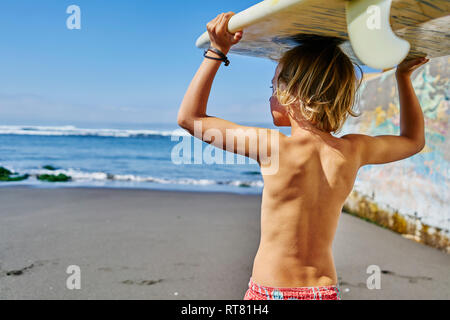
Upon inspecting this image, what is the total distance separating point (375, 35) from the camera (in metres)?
1.04

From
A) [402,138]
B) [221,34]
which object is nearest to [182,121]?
[221,34]

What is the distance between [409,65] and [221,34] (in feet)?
2.93

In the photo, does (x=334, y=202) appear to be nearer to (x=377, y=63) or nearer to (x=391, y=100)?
(x=377, y=63)

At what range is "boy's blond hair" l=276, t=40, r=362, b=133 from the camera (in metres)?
1.47

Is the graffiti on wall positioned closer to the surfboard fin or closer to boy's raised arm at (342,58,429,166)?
boy's raised arm at (342,58,429,166)

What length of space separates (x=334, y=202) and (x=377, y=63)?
0.61m

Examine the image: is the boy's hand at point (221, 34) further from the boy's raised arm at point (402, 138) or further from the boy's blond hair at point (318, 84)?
the boy's raised arm at point (402, 138)

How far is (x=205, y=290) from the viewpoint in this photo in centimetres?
330

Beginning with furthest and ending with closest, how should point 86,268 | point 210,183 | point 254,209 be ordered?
1. point 210,183
2. point 254,209
3. point 86,268

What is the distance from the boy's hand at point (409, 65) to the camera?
1710 mm

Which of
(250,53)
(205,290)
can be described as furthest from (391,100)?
(250,53)

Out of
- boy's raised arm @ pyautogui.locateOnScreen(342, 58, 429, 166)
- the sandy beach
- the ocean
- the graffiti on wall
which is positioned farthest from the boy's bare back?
the ocean

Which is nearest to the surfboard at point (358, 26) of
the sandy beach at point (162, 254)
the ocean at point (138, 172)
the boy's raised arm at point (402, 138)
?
the boy's raised arm at point (402, 138)

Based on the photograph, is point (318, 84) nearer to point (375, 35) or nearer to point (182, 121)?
point (375, 35)
